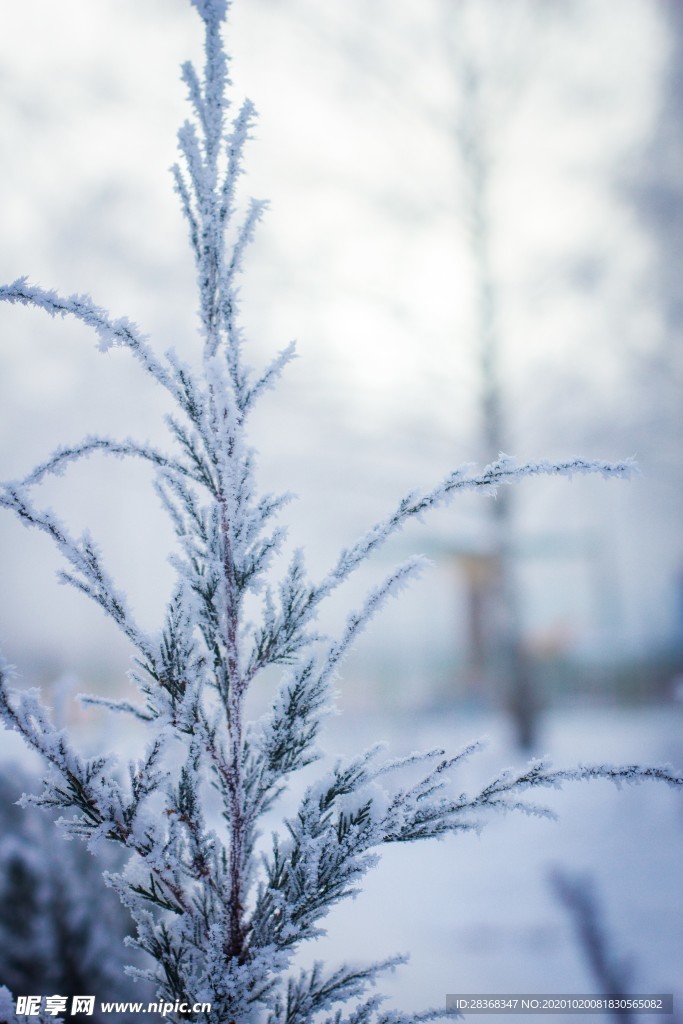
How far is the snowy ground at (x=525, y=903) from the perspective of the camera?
13.0ft

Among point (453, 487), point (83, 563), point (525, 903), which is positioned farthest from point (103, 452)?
point (525, 903)

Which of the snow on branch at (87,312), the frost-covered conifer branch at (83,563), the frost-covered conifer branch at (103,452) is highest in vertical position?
the snow on branch at (87,312)

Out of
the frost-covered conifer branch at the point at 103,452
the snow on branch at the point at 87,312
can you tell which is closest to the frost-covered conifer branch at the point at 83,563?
the frost-covered conifer branch at the point at 103,452

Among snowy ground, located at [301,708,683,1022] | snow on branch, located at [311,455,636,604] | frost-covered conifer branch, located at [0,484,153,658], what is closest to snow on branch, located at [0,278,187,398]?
frost-covered conifer branch, located at [0,484,153,658]

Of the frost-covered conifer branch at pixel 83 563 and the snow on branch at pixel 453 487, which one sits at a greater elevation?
the snow on branch at pixel 453 487

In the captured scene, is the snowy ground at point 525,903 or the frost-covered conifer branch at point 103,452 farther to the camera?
the snowy ground at point 525,903

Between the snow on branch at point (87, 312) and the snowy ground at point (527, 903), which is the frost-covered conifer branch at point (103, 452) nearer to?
the snow on branch at point (87, 312)

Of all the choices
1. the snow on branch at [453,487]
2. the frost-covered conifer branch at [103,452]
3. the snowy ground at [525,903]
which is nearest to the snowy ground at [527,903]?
the snowy ground at [525,903]

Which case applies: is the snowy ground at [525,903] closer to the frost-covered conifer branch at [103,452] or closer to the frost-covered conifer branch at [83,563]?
the frost-covered conifer branch at [83,563]

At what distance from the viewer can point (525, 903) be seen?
5.21 metres

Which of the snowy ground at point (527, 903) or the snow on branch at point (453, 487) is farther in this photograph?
the snowy ground at point (527, 903)

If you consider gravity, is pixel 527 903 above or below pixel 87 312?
below

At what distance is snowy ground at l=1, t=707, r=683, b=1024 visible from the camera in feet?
13.0

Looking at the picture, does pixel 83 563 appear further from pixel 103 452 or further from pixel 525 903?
A: pixel 525 903
